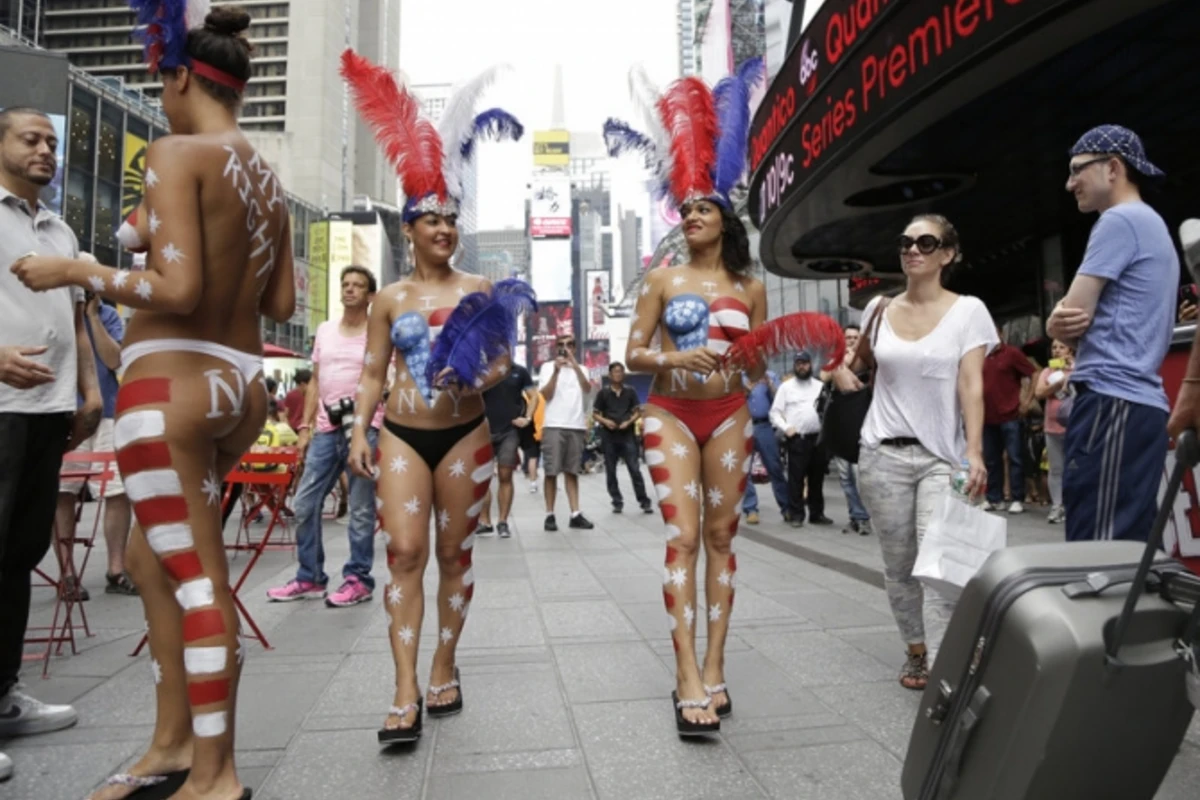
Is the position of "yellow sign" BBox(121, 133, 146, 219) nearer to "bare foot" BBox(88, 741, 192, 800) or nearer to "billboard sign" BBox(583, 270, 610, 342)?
"bare foot" BBox(88, 741, 192, 800)

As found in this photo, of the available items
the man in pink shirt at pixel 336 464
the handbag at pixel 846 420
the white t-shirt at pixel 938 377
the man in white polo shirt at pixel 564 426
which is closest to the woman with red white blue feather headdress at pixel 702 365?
the white t-shirt at pixel 938 377

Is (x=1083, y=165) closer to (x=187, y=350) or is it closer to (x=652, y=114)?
(x=652, y=114)

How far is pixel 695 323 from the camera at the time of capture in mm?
3348

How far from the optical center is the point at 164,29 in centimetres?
230

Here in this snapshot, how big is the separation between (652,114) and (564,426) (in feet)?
19.2

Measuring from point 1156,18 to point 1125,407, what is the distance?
4.67 metres

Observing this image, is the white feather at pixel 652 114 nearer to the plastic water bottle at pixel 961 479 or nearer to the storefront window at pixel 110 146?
the plastic water bottle at pixel 961 479

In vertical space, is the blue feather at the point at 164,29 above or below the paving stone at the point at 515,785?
above

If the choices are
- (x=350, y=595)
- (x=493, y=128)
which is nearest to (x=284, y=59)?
(x=350, y=595)

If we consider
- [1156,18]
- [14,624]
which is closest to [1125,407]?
[14,624]

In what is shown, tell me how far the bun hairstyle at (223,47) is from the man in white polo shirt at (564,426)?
6.83 m

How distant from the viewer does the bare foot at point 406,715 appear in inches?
110

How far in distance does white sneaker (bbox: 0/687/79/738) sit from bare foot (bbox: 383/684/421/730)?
1237mm

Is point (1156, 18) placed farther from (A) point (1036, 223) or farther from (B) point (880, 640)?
(A) point (1036, 223)
